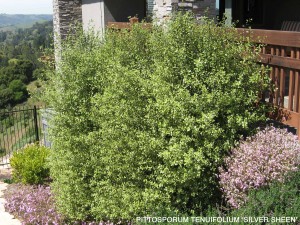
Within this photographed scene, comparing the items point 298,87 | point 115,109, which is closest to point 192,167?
point 115,109

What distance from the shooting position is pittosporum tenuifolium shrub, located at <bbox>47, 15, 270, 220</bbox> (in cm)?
487

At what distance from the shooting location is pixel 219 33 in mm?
5434

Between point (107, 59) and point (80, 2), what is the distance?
282 inches

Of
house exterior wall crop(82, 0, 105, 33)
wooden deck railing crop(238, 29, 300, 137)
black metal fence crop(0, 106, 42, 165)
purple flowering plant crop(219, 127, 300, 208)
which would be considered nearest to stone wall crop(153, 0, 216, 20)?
wooden deck railing crop(238, 29, 300, 137)

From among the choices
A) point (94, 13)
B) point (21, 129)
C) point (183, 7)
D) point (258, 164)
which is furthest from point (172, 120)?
point (21, 129)

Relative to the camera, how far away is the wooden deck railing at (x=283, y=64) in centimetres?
507

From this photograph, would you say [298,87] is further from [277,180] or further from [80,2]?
[80,2]

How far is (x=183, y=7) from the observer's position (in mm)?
7051

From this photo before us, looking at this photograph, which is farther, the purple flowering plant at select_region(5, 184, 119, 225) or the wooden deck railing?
the purple flowering plant at select_region(5, 184, 119, 225)

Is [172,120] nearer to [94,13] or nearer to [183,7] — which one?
[183,7]

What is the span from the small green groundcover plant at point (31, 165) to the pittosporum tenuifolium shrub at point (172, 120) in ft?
8.98

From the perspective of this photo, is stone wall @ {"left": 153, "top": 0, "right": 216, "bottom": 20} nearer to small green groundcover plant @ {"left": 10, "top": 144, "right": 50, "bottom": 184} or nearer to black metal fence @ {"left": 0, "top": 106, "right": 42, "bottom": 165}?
small green groundcover plant @ {"left": 10, "top": 144, "right": 50, "bottom": 184}

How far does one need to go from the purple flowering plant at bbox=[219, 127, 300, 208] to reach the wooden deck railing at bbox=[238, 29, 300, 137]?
1.81 ft

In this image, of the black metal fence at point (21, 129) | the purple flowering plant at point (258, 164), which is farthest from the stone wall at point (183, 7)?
the black metal fence at point (21, 129)
